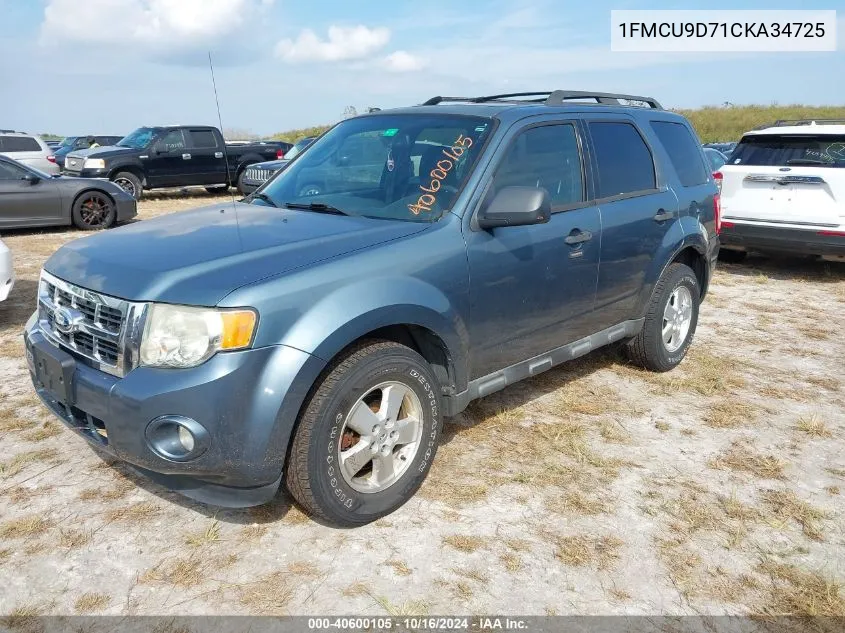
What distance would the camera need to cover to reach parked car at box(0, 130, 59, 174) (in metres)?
16.7

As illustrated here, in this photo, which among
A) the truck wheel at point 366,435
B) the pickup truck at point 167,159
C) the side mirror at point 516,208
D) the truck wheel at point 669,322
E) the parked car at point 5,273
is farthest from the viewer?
the pickup truck at point 167,159

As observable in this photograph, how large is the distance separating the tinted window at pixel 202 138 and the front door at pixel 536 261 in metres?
14.9

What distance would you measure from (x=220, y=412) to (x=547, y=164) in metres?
2.34

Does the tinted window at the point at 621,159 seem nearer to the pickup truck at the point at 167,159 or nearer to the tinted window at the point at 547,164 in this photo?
the tinted window at the point at 547,164

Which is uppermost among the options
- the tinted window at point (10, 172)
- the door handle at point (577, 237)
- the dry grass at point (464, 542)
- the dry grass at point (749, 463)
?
the tinted window at point (10, 172)

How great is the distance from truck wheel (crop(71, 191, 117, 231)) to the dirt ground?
799 centimetres

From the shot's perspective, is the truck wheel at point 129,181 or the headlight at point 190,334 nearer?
the headlight at point 190,334

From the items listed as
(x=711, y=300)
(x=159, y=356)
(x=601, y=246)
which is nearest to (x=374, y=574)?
(x=159, y=356)

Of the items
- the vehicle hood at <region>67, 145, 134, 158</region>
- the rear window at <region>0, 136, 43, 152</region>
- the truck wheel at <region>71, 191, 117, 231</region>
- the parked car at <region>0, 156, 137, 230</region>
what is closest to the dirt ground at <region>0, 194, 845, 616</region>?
the parked car at <region>0, 156, 137, 230</region>

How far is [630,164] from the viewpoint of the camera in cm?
465

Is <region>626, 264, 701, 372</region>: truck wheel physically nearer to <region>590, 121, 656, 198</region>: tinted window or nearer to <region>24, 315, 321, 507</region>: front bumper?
<region>590, 121, 656, 198</region>: tinted window

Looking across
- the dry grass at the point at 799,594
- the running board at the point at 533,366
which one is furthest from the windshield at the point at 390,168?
the dry grass at the point at 799,594

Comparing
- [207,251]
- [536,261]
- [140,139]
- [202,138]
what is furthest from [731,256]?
[140,139]

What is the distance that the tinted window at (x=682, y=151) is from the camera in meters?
5.08
